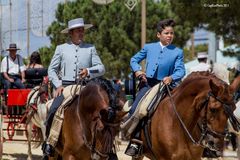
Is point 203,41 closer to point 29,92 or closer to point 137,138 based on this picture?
point 29,92

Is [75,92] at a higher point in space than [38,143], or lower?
higher

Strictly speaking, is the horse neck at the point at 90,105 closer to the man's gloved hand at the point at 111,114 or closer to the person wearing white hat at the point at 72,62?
the man's gloved hand at the point at 111,114

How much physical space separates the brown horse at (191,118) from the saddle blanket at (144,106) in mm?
120

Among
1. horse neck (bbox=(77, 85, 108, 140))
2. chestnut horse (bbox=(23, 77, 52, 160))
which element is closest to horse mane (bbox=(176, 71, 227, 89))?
horse neck (bbox=(77, 85, 108, 140))

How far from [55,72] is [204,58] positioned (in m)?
5.34

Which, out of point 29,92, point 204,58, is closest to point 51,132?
point 204,58

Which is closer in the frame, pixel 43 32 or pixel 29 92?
pixel 29 92

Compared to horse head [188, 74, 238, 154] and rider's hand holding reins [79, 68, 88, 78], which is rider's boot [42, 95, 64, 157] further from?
horse head [188, 74, 238, 154]

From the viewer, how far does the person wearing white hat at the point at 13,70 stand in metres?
15.6

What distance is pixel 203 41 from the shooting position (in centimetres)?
7988

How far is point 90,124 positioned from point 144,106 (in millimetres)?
1169

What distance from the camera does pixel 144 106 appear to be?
900 cm

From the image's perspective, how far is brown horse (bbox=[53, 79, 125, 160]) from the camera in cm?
→ 752

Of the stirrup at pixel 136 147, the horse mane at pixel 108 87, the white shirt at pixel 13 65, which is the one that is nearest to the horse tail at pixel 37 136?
the white shirt at pixel 13 65
